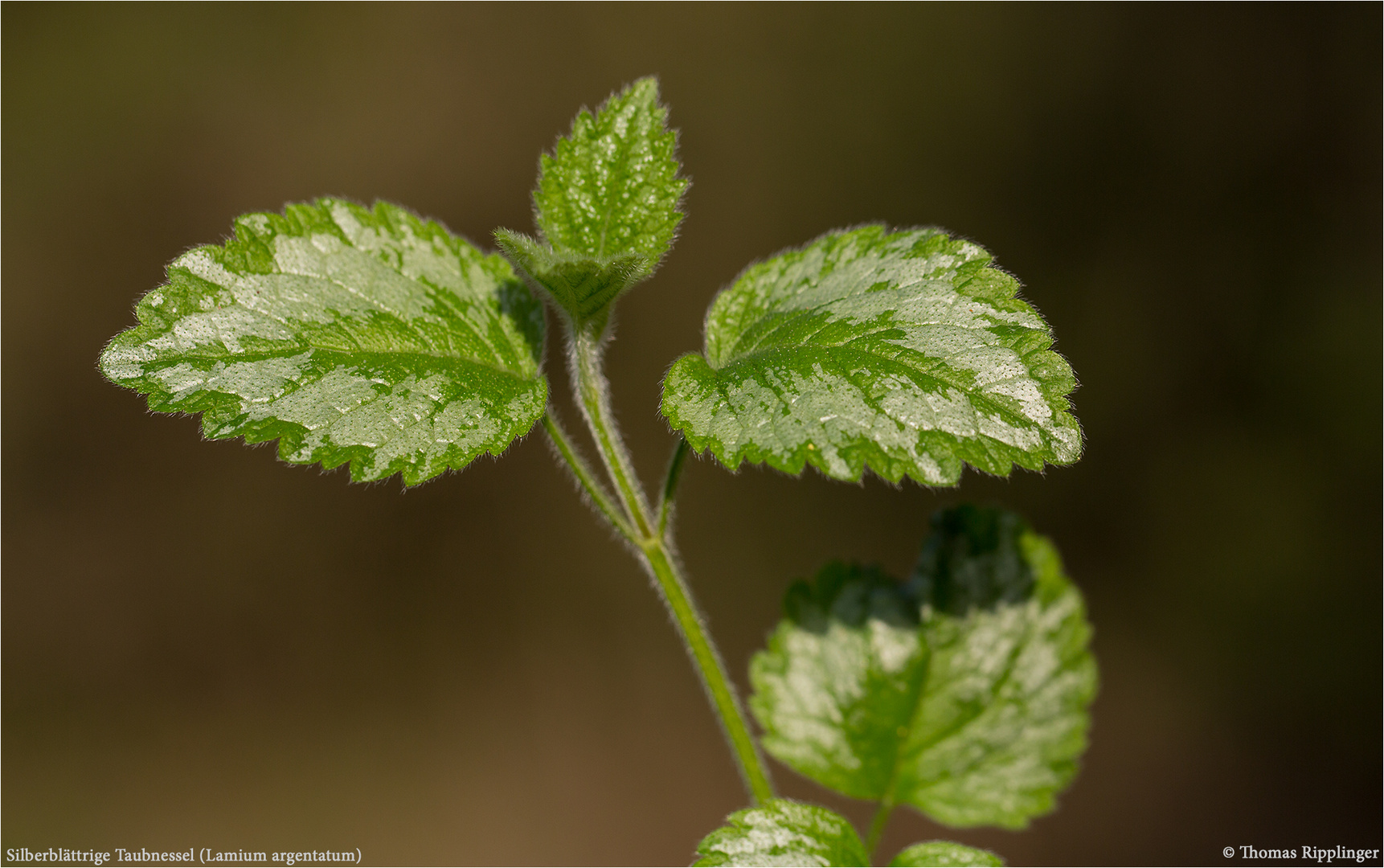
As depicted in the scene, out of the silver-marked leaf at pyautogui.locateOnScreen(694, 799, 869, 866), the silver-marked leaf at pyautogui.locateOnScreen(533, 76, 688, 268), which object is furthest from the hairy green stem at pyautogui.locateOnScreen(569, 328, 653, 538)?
the silver-marked leaf at pyautogui.locateOnScreen(694, 799, 869, 866)

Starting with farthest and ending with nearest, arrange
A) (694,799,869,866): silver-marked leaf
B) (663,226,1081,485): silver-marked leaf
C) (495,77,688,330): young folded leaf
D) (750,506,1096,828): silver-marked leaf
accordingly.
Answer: (750,506,1096,828): silver-marked leaf
(495,77,688,330): young folded leaf
(694,799,869,866): silver-marked leaf
(663,226,1081,485): silver-marked leaf

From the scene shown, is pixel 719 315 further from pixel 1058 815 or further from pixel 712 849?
pixel 1058 815

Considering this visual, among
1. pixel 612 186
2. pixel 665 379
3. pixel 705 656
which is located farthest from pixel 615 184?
pixel 705 656

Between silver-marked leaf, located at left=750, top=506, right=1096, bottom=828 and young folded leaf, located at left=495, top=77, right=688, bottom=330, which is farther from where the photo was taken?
silver-marked leaf, located at left=750, top=506, right=1096, bottom=828

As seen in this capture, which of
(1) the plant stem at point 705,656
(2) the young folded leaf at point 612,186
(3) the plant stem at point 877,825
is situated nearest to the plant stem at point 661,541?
(1) the plant stem at point 705,656

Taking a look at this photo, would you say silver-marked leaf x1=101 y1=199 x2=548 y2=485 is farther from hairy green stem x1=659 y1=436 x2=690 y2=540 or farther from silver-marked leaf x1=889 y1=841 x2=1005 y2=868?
silver-marked leaf x1=889 y1=841 x2=1005 y2=868

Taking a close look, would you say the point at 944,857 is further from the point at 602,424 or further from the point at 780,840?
the point at 602,424
